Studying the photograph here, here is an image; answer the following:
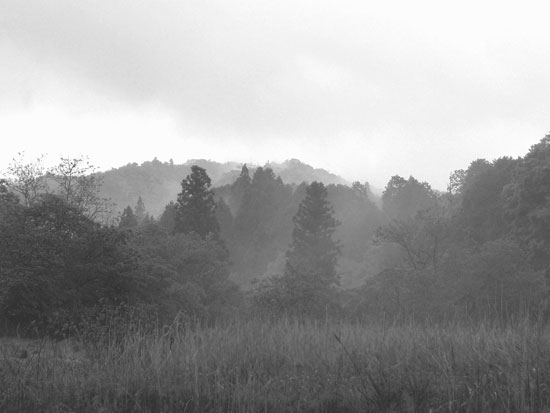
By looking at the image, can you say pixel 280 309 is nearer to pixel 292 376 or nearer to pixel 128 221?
pixel 292 376

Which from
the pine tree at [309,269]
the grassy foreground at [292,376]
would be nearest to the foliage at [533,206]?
the pine tree at [309,269]

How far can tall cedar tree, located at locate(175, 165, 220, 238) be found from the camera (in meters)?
43.9

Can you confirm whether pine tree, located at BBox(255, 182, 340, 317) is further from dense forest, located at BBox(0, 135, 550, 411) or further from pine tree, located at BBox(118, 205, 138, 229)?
pine tree, located at BBox(118, 205, 138, 229)

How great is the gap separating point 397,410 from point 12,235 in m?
15.2

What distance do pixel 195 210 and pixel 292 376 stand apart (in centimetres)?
3969

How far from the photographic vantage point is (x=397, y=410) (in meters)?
4.78

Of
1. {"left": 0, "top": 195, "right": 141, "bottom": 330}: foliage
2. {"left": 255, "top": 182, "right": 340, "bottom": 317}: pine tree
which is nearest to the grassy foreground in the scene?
{"left": 0, "top": 195, "right": 141, "bottom": 330}: foliage

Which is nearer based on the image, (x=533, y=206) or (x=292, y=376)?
(x=292, y=376)

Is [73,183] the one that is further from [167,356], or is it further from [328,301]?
[167,356]

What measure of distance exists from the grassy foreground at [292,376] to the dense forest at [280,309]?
0.9 inches

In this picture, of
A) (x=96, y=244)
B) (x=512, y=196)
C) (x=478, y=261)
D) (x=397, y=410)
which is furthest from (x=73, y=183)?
(x=397, y=410)

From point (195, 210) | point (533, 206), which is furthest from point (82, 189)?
point (533, 206)

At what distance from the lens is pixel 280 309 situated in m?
25.0

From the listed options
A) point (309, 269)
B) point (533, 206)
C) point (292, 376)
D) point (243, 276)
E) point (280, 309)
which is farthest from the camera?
point (243, 276)
